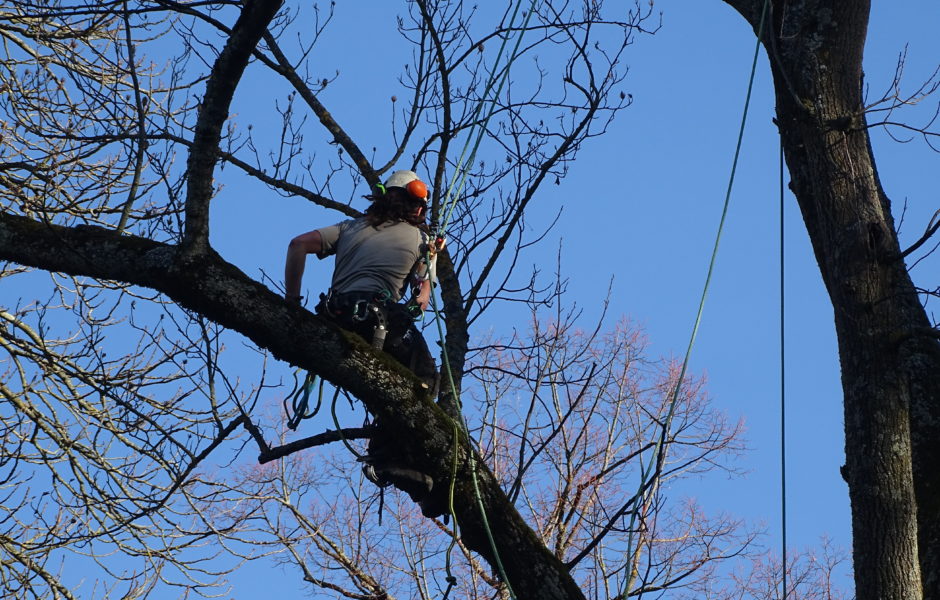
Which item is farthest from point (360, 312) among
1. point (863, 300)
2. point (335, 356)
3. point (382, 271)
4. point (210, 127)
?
point (863, 300)

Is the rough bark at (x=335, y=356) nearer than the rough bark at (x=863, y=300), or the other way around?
the rough bark at (x=335, y=356)

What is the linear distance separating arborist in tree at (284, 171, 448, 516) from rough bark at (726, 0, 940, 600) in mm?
1636

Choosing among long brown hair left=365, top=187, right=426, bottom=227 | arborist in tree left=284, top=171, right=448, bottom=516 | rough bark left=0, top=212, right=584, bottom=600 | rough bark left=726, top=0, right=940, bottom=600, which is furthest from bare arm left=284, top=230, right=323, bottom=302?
rough bark left=726, top=0, right=940, bottom=600

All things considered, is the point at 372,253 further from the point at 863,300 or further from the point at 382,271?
the point at 863,300

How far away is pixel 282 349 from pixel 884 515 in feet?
7.43

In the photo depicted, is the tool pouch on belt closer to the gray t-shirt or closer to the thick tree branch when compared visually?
the gray t-shirt

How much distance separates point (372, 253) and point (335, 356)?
31.1 inches

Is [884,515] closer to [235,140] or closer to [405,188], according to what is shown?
[405,188]

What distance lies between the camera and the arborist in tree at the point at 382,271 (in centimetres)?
454

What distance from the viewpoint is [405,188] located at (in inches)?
191

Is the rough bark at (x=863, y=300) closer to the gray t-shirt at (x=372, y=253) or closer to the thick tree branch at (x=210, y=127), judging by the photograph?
the gray t-shirt at (x=372, y=253)

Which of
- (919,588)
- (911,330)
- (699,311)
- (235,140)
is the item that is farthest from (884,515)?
(235,140)

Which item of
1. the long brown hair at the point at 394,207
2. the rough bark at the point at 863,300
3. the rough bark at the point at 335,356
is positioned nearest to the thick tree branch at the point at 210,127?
the rough bark at the point at 335,356

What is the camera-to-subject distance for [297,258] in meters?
4.68
